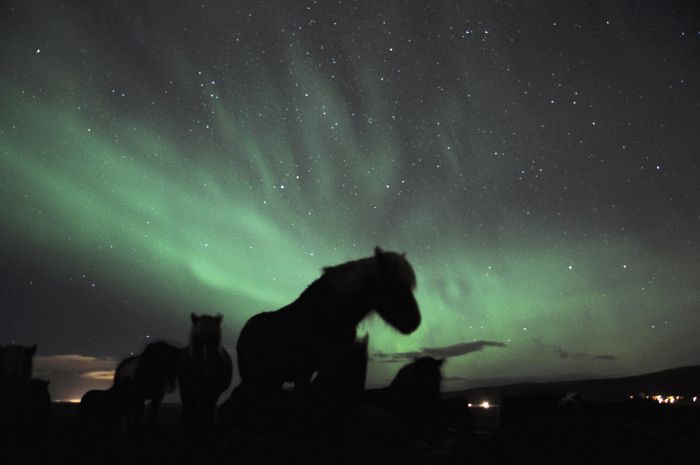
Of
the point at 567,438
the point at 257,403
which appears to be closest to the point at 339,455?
the point at 257,403

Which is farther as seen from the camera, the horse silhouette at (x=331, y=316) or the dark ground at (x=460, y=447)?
the horse silhouette at (x=331, y=316)

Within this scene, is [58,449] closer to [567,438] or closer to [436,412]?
[436,412]

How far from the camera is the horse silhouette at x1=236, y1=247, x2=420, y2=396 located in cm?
428

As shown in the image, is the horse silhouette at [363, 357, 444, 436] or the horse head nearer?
the horse head

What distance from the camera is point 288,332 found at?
4.78 meters

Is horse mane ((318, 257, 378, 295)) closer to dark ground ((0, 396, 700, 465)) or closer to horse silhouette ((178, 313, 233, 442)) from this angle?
dark ground ((0, 396, 700, 465))

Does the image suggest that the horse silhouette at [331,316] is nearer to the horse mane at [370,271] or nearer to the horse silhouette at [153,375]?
the horse mane at [370,271]

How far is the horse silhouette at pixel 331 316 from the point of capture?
14.0 ft

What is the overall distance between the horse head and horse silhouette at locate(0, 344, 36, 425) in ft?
19.4

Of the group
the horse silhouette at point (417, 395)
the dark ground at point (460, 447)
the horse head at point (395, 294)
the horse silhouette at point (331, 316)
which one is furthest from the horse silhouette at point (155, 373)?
the horse head at point (395, 294)

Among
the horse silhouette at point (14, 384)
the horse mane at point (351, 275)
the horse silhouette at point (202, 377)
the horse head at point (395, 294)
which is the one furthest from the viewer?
the horse silhouette at point (14, 384)

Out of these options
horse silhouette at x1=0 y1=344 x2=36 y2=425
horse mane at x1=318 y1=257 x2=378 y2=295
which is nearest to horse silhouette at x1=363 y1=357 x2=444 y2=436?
horse mane at x1=318 y1=257 x2=378 y2=295

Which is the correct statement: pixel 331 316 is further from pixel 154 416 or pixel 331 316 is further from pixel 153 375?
pixel 153 375

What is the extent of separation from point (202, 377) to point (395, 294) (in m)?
3.38
